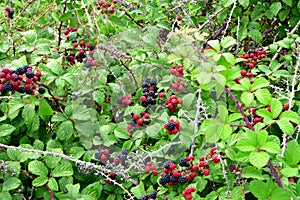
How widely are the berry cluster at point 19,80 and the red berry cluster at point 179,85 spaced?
0.42 meters

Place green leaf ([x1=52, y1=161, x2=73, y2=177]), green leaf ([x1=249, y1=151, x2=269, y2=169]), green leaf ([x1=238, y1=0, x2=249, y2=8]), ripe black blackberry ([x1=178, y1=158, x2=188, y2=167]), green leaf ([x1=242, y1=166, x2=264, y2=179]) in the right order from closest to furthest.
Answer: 1. green leaf ([x1=249, y1=151, x2=269, y2=169])
2. green leaf ([x1=242, y1=166, x2=264, y2=179])
3. ripe black blackberry ([x1=178, y1=158, x2=188, y2=167])
4. green leaf ([x1=52, y1=161, x2=73, y2=177])
5. green leaf ([x1=238, y1=0, x2=249, y2=8])

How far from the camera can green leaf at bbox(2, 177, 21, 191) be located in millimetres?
1335

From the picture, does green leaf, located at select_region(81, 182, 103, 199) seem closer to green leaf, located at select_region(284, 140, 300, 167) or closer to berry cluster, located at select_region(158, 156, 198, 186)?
berry cluster, located at select_region(158, 156, 198, 186)

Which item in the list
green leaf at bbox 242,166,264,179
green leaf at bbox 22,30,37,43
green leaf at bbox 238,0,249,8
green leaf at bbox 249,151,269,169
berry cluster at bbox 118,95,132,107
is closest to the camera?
green leaf at bbox 249,151,269,169

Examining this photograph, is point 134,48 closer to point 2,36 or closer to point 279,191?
point 2,36

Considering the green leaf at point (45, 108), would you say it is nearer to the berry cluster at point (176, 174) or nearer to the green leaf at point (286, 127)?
the berry cluster at point (176, 174)

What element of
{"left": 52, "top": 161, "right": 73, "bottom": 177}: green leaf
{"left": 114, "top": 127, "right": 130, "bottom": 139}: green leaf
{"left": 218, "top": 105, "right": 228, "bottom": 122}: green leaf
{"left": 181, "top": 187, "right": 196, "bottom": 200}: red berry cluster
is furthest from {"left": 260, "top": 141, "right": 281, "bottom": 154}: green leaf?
Answer: {"left": 52, "top": 161, "right": 73, "bottom": 177}: green leaf

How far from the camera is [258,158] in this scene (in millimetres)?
995

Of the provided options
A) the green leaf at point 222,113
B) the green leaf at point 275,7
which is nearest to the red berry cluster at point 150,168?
the green leaf at point 222,113

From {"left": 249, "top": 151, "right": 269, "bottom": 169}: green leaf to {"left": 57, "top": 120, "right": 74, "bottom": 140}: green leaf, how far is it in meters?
0.63

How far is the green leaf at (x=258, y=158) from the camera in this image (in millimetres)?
983

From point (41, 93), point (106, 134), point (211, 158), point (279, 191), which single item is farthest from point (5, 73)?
point (279, 191)

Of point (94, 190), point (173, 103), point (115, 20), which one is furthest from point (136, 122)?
point (115, 20)

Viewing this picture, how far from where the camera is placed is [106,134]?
137 cm
